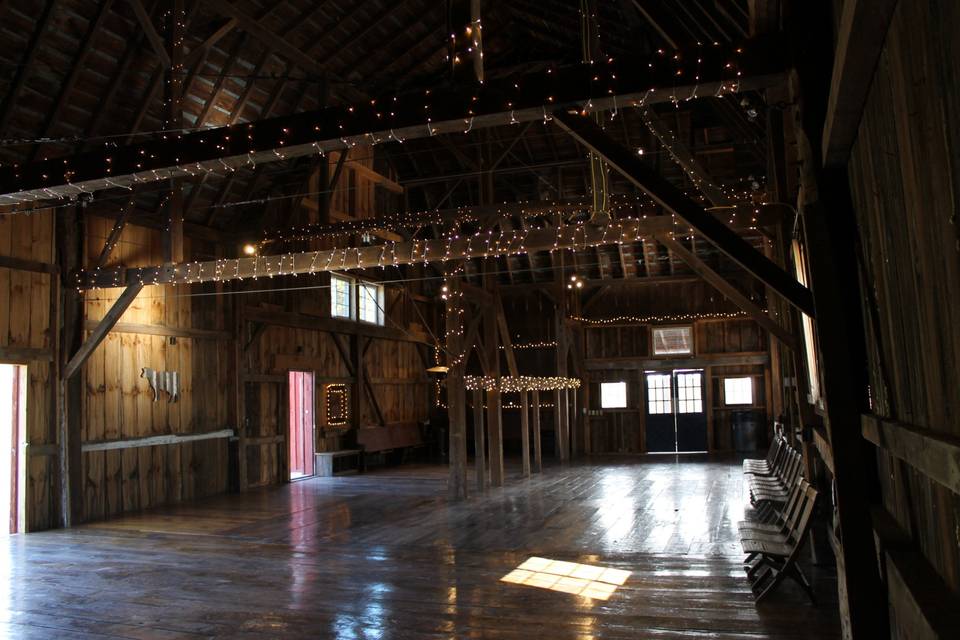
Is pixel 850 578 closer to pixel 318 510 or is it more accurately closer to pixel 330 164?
pixel 318 510

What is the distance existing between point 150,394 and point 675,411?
11716mm

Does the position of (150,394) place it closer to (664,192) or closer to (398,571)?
(398,571)

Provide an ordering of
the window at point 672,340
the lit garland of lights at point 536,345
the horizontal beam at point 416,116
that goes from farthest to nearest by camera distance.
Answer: the lit garland of lights at point 536,345 < the window at point 672,340 < the horizontal beam at point 416,116

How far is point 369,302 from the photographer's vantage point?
1659 centimetres

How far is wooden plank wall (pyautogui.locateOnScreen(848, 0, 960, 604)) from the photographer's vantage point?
61.6 inches

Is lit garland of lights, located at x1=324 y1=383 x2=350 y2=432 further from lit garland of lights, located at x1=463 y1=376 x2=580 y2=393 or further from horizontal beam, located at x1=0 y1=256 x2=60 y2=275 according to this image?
horizontal beam, located at x1=0 y1=256 x2=60 y2=275

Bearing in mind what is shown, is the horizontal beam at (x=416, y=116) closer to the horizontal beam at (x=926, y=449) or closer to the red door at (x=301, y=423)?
the horizontal beam at (x=926, y=449)

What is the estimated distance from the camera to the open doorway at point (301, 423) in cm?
1461

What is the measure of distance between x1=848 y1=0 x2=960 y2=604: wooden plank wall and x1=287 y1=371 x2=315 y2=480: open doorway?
42.4 feet

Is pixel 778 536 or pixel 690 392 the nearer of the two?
pixel 778 536

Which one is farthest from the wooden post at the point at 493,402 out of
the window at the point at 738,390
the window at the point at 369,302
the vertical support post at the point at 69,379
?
the window at the point at 738,390

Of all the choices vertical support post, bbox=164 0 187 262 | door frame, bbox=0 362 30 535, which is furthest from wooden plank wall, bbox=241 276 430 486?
door frame, bbox=0 362 30 535

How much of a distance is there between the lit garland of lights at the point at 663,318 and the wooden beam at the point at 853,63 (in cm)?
1492

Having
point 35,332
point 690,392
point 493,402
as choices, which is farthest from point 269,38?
point 690,392
